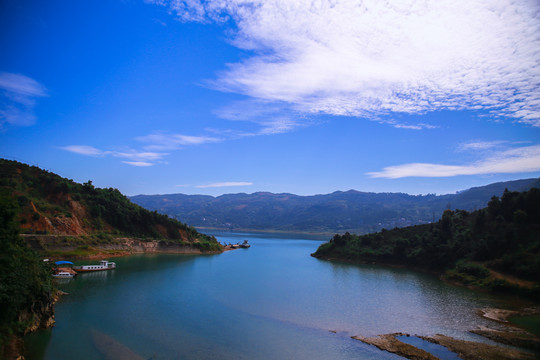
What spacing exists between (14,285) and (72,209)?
50.9 metres

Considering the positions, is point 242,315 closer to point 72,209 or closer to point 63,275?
point 63,275

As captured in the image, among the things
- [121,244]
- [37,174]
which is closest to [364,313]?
[121,244]

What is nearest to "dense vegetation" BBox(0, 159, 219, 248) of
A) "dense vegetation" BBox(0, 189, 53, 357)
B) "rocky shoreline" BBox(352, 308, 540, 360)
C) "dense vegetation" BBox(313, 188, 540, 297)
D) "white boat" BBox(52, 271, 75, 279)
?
"white boat" BBox(52, 271, 75, 279)

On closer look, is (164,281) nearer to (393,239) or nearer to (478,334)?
(478,334)

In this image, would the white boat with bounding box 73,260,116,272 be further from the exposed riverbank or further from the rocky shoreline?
the rocky shoreline

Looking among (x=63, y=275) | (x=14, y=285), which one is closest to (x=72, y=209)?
(x=63, y=275)

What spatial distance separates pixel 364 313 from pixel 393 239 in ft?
131

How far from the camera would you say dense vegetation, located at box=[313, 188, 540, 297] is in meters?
41.2

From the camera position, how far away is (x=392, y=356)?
822 inches

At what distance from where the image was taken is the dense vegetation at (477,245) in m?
41.2

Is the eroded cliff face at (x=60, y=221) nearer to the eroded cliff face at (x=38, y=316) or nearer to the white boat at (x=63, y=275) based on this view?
the white boat at (x=63, y=275)

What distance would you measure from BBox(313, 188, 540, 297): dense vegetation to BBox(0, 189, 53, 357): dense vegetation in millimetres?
44784

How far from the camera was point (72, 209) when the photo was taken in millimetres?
63188

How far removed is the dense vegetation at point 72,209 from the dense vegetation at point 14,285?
34.2m
